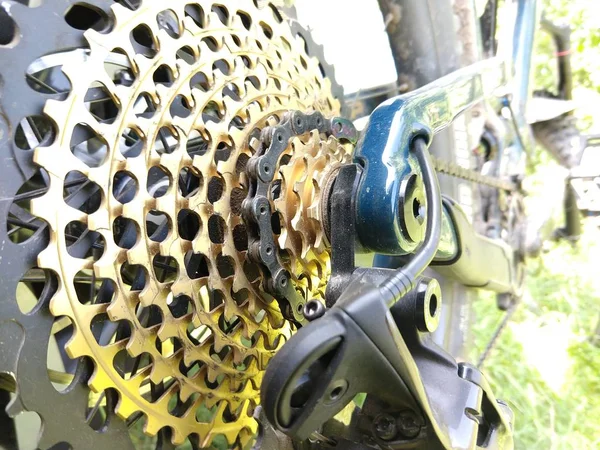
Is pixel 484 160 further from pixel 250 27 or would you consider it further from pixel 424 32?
pixel 250 27

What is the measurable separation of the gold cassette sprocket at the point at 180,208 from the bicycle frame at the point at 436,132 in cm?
5

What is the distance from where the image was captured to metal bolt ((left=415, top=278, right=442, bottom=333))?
43 centimetres

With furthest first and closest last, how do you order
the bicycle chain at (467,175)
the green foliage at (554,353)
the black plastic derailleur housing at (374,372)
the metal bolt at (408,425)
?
the green foliage at (554,353)
the bicycle chain at (467,175)
the metal bolt at (408,425)
the black plastic derailleur housing at (374,372)

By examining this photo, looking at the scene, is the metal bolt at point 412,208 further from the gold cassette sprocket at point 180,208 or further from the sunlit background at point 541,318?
the sunlit background at point 541,318

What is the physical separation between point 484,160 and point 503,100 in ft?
0.44

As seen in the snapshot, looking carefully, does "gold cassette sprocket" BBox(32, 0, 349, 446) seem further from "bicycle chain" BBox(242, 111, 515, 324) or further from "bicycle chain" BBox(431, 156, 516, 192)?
"bicycle chain" BBox(431, 156, 516, 192)

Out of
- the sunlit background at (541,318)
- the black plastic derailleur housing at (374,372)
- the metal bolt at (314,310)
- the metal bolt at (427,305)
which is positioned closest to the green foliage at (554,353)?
the sunlit background at (541,318)

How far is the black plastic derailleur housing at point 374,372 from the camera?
33cm

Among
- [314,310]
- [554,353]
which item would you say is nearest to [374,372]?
[314,310]

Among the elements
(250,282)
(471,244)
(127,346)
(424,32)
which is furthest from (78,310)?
(424,32)

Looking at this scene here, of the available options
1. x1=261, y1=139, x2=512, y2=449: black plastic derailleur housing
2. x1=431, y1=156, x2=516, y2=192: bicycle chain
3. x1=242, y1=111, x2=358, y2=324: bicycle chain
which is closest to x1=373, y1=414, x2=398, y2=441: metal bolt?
x1=261, y1=139, x2=512, y2=449: black plastic derailleur housing

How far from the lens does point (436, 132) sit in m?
0.56

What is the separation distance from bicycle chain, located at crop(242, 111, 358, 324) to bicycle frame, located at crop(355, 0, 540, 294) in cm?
7

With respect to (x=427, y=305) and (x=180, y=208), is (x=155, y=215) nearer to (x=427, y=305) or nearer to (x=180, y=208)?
(x=180, y=208)
